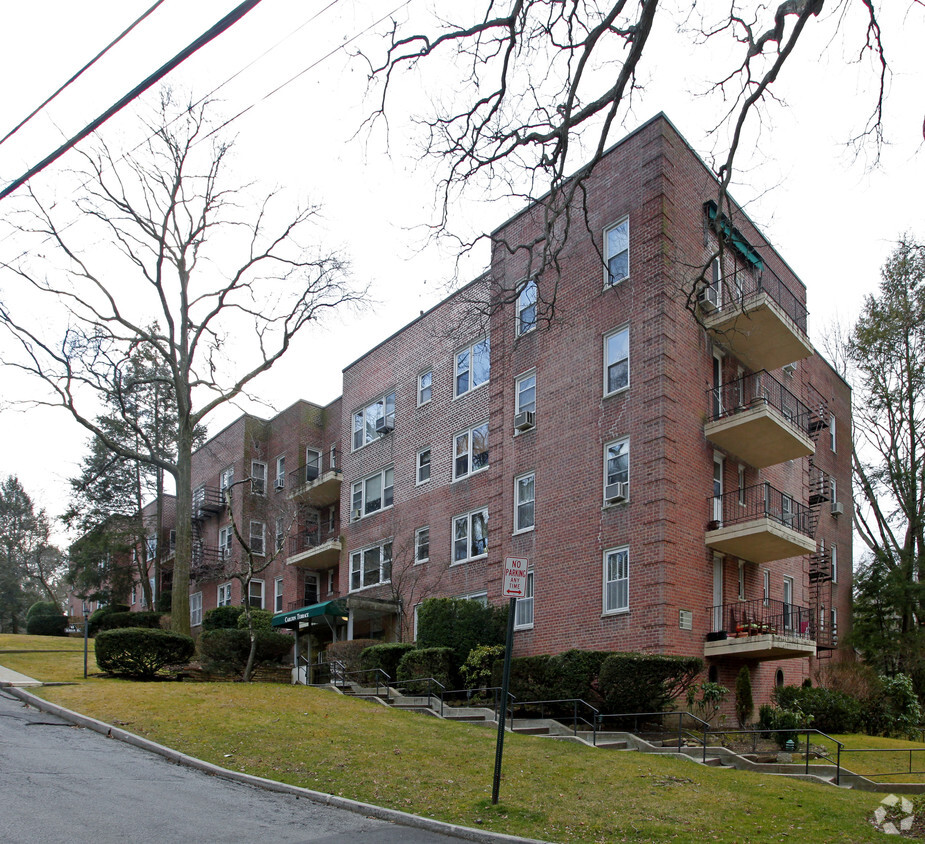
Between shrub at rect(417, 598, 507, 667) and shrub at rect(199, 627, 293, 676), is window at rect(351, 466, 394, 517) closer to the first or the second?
shrub at rect(199, 627, 293, 676)

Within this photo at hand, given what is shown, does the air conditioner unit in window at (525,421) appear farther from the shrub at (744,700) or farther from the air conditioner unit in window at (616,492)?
the shrub at (744,700)

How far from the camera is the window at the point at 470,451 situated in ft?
87.9

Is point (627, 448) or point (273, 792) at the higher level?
point (627, 448)

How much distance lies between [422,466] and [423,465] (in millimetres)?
50

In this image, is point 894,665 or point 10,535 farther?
point 10,535

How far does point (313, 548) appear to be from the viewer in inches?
1391

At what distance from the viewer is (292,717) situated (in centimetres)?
1741

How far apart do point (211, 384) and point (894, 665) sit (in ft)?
82.9

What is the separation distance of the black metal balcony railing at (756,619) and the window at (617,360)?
5.73 m

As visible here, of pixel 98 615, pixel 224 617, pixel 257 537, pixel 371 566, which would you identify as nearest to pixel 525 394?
pixel 371 566

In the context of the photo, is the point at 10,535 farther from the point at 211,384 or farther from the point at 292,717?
the point at 292,717

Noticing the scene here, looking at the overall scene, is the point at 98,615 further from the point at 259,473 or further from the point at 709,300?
the point at 709,300

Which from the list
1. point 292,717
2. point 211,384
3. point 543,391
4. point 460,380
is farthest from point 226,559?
point 292,717

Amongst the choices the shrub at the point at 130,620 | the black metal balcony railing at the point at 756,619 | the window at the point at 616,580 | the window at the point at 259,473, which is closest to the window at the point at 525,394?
the window at the point at 616,580
